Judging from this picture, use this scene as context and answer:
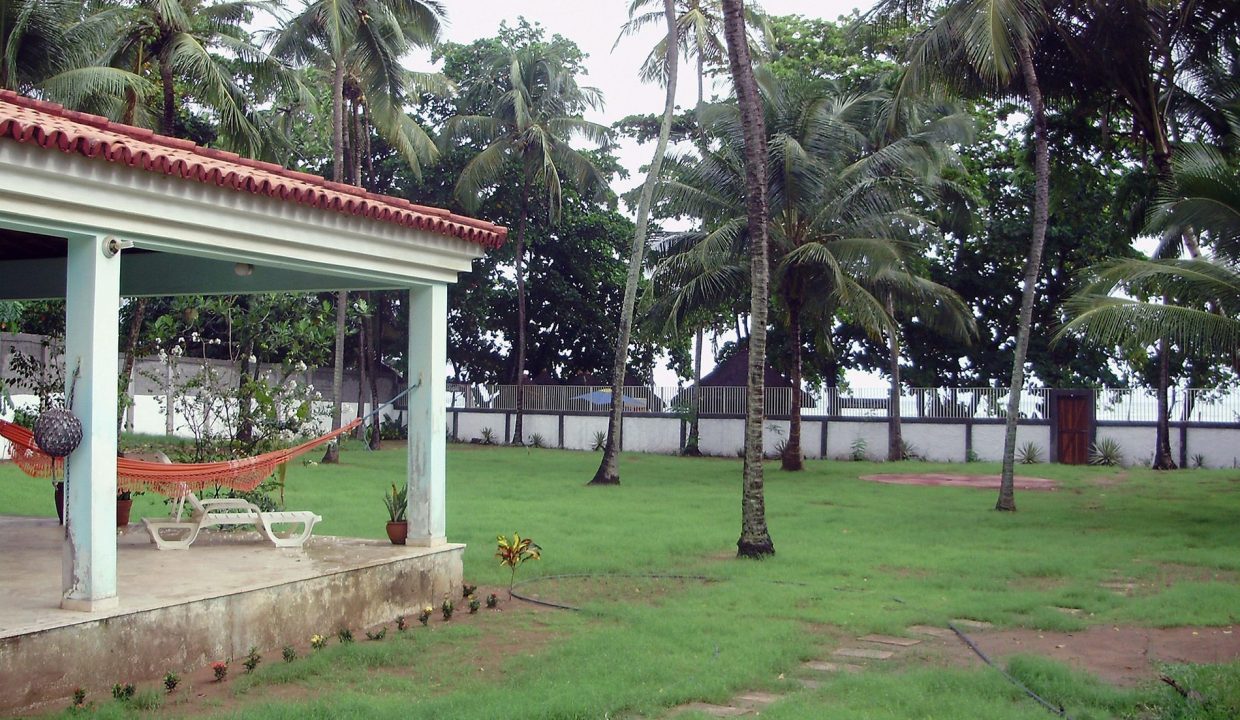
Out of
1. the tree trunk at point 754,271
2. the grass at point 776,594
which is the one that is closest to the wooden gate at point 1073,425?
the grass at point 776,594

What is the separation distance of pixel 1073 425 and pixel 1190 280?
519 inches

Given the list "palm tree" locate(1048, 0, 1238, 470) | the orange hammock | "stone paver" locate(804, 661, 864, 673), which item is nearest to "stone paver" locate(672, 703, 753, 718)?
"stone paver" locate(804, 661, 864, 673)

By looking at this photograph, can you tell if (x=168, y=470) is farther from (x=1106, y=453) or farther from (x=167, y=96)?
(x=1106, y=453)

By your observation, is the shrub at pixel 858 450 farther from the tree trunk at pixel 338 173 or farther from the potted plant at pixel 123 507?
the potted plant at pixel 123 507

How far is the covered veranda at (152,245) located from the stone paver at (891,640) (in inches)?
138

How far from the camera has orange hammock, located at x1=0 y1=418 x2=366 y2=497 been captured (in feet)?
24.7

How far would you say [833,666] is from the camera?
23.9 ft

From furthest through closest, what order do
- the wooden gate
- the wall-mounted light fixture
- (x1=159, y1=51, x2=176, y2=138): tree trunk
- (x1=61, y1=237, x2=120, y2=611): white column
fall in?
the wooden gate < (x1=159, y1=51, x2=176, y2=138): tree trunk < the wall-mounted light fixture < (x1=61, y1=237, x2=120, y2=611): white column

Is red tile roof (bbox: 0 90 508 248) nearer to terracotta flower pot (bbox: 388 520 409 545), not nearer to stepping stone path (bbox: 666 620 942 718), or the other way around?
terracotta flower pot (bbox: 388 520 409 545)

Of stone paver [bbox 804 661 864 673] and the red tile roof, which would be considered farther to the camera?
stone paver [bbox 804 661 864 673]

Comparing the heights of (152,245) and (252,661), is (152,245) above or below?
above

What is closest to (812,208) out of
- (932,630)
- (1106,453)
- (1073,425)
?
(1073,425)

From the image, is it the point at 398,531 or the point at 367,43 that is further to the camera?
the point at 367,43

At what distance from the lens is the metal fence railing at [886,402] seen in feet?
85.9
